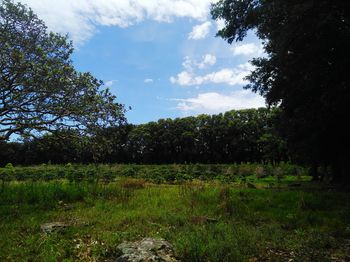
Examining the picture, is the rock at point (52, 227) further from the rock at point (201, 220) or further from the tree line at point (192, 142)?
the tree line at point (192, 142)

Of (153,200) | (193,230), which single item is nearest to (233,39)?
(153,200)

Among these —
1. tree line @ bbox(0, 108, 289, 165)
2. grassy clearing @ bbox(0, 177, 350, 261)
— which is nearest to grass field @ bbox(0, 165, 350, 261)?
grassy clearing @ bbox(0, 177, 350, 261)

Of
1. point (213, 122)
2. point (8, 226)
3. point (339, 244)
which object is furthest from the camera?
point (213, 122)

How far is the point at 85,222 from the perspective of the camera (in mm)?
9422

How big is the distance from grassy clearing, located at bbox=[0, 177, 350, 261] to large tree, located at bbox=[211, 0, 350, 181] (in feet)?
12.9

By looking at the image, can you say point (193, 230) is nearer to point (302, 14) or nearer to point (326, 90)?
point (302, 14)

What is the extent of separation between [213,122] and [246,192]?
70978 millimetres

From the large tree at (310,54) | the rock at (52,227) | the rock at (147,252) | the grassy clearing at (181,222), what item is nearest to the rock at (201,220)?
the grassy clearing at (181,222)

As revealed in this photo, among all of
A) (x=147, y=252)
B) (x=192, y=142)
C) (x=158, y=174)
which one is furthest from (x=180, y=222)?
(x=192, y=142)

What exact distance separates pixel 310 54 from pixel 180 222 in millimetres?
7582

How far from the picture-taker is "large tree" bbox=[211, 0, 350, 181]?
10.9m

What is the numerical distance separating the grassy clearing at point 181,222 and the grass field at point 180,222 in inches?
0.7

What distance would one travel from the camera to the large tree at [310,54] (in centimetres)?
1091

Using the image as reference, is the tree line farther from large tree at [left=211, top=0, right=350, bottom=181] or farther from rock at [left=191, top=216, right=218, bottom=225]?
rock at [left=191, top=216, right=218, bottom=225]
